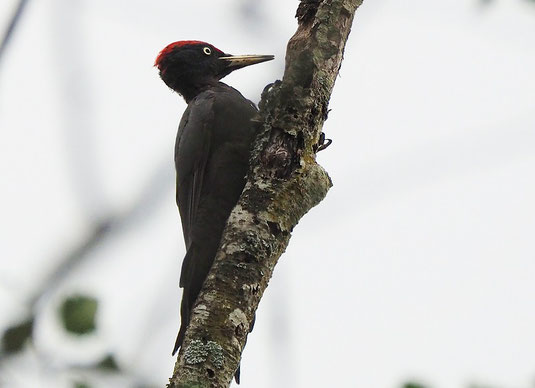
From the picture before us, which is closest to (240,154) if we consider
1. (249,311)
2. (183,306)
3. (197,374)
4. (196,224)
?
(196,224)

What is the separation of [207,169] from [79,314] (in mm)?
3547

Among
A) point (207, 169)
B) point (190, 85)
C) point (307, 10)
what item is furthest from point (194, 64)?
point (307, 10)

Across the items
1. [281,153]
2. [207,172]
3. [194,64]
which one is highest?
[194,64]

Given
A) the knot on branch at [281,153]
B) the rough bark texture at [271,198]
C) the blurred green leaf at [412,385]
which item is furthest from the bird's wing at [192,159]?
the blurred green leaf at [412,385]

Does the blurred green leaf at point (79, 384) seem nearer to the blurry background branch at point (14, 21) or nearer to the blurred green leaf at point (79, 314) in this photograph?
the blurred green leaf at point (79, 314)

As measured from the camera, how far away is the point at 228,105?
527cm

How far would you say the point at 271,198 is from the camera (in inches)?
135

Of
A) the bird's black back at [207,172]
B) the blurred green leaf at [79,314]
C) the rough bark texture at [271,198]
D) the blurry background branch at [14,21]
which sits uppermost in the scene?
the bird's black back at [207,172]

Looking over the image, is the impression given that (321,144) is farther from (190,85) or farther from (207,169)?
(190,85)

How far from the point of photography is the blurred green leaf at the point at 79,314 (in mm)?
1379

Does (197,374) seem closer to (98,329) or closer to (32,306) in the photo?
(98,329)

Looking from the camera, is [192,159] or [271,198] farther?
[192,159]

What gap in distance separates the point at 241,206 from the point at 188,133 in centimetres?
191

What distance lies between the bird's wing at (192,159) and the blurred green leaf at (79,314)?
10.9ft
